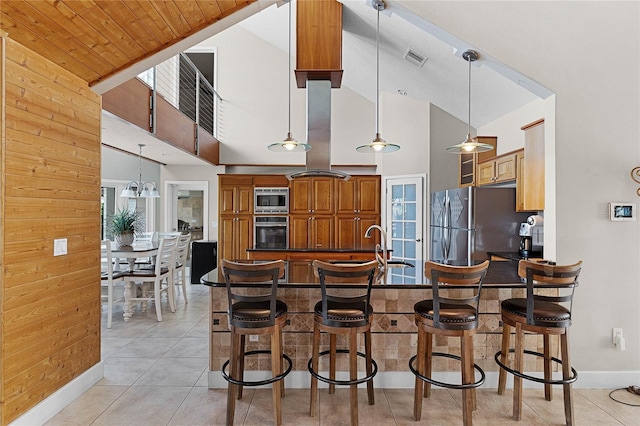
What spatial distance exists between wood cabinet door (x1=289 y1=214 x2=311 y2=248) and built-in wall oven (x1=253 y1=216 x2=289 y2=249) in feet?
0.33

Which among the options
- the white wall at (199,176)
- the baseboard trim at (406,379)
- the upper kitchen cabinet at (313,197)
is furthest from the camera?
the white wall at (199,176)

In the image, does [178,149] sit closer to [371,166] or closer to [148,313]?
[148,313]

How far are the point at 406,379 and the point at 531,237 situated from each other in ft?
7.41

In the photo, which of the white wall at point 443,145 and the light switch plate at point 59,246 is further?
the white wall at point 443,145

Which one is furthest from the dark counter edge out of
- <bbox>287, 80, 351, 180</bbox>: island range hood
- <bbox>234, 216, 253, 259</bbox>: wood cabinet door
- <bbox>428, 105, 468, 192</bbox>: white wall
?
<bbox>234, 216, 253, 259</bbox>: wood cabinet door

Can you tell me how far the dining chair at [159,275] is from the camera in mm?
4363

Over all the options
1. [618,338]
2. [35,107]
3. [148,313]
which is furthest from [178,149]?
[618,338]

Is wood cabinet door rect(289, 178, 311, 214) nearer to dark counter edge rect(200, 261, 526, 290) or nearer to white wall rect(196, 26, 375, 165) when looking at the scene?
white wall rect(196, 26, 375, 165)

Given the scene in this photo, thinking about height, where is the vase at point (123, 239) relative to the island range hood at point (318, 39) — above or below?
below

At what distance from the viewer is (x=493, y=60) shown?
2.81 m

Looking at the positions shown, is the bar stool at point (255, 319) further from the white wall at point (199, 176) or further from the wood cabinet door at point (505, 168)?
the white wall at point (199, 176)

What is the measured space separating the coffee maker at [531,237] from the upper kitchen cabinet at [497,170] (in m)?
0.54

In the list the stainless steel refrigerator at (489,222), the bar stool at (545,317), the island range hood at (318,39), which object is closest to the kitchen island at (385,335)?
the bar stool at (545,317)

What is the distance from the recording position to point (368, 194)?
668 cm
